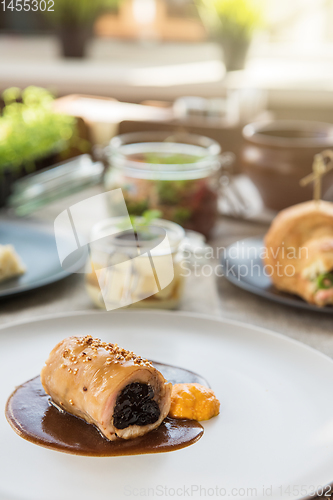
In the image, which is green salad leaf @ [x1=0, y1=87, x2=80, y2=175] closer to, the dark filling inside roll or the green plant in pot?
the dark filling inside roll

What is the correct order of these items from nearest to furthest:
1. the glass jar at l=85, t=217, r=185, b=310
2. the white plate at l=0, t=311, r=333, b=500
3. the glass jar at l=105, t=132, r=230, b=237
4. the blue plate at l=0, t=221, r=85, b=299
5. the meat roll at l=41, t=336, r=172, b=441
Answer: the white plate at l=0, t=311, r=333, b=500
the meat roll at l=41, t=336, r=172, b=441
the glass jar at l=85, t=217, r=185, b=310
the blue plate at l=0, t=221, r=85, b=299
the glass jar at l=105, t=132, r=230, b=237

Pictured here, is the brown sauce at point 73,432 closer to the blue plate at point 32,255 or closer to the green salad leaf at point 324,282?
the blue plate at point 32,255

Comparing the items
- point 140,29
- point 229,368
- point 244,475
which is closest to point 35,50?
point 140,29

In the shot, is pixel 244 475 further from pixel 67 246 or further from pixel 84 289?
pixel 67 246

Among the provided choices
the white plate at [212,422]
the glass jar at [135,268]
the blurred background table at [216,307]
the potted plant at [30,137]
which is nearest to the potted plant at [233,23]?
the potted plant at [30,137]

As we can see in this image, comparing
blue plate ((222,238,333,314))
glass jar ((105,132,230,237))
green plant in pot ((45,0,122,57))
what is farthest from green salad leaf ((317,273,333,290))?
green plant in pot ((45,0,122,57))

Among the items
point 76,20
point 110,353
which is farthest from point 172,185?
point 76,20
